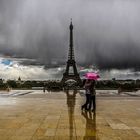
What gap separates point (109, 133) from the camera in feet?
28.7

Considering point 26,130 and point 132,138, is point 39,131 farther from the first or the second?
point 132,138

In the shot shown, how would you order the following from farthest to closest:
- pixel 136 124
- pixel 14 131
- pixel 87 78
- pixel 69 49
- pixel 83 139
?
1. pixel 69 49
2. pixel 87 78
3. pixel 136 124
4. pixel 14 131
5. pixel 83 139

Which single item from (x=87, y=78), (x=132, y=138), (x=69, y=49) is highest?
(x=69, y=49)

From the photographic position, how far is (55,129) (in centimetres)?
932

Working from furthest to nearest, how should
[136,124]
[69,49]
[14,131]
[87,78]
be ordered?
[69,49]
[87,78]
[136,124]
[14,131]

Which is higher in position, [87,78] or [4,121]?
[87,78]

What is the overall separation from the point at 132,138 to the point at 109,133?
870mm

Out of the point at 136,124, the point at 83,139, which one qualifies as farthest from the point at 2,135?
the point at 136,124

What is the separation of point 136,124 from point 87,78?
4.27m

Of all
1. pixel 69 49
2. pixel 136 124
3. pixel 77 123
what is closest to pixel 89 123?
pixel 77 123

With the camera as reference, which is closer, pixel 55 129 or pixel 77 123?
pixel 55 129

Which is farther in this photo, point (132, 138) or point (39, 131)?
point (39, 131)

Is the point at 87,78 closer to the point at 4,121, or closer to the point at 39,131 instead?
the point at 4,121

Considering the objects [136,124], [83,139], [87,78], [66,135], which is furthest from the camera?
[87,78]
